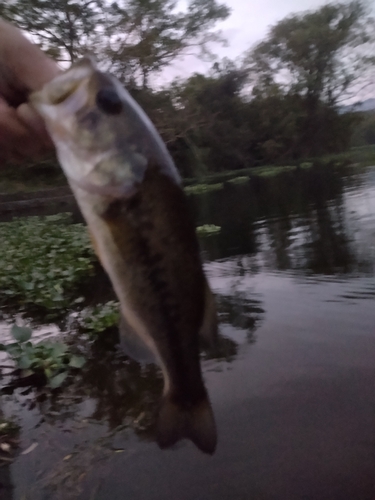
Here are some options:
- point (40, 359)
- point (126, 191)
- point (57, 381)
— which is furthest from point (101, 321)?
point (126, 191)

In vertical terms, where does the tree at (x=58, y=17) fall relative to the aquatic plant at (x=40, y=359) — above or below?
above

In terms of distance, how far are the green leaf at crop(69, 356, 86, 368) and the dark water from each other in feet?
0.48

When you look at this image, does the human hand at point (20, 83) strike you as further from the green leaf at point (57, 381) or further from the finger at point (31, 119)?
the green leaf at point (57, 381)

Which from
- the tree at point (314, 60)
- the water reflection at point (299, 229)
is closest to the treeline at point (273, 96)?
the tree at point (314, 60)

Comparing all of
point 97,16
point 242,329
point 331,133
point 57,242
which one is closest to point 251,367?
point 242,329

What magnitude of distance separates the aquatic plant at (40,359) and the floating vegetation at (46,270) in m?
1.54

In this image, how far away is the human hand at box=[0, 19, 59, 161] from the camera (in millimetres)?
1320

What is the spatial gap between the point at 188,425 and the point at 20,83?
1086 mm

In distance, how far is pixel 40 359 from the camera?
159 inches

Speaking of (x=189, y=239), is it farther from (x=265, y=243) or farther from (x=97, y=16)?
(x=97, y=16)

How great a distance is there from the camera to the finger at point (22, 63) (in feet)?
4.32

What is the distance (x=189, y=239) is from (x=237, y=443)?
2348 millimetres

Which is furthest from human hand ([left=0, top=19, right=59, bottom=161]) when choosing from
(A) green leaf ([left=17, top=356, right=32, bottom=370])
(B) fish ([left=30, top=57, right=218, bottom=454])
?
(A) green leaf ([left=17, top=356, right=32, bottom=370])

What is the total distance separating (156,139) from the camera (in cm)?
115
